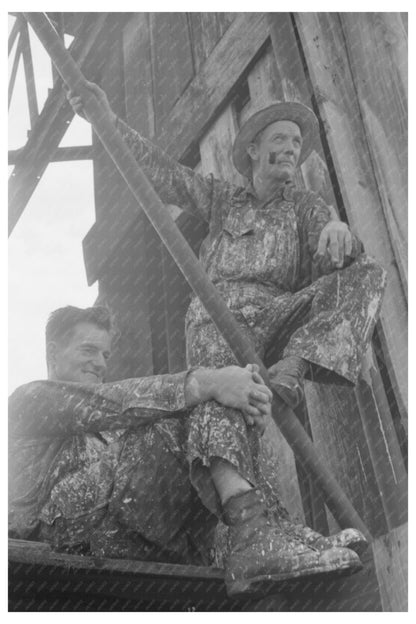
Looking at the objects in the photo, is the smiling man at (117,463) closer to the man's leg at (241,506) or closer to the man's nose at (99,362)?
the man's leg at (241,506)

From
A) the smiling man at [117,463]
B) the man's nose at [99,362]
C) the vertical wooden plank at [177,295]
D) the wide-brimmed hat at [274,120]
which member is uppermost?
the wide-brimmed hat at [274,120]

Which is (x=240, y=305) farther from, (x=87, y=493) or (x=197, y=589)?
(x=197, y=589)

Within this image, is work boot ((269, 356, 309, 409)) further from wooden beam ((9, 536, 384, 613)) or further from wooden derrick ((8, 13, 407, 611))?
wooden beam ((9, 536, 384, 613))

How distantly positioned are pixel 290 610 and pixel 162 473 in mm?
644

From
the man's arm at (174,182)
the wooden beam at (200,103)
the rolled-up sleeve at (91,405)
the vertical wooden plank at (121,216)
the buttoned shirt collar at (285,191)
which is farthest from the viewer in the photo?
the vertical wooden plank at (121,216)

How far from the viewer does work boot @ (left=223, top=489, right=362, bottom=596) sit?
7.86 ft

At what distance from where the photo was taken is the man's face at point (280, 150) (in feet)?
13.0

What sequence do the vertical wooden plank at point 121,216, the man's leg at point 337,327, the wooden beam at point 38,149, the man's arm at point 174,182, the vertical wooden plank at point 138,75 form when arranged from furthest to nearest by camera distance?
the wooden beam at point 38,149, the vertical wooden plank at point 138,75, the vertical wooden plank at point 121,216, the man's arm at point 174,182, the man's leg at point 337,327

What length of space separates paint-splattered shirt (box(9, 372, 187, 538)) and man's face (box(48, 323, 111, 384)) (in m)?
0.40

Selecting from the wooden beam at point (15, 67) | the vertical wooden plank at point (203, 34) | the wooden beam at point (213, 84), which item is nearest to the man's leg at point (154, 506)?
the wooden beam at point (213, 84)

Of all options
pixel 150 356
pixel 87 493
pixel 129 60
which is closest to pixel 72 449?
pixel 87 493

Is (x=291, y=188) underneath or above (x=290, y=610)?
above

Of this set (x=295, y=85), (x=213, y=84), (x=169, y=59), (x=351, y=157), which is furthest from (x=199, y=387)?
(x=169, y=59)

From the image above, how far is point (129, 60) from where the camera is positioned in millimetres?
6848
